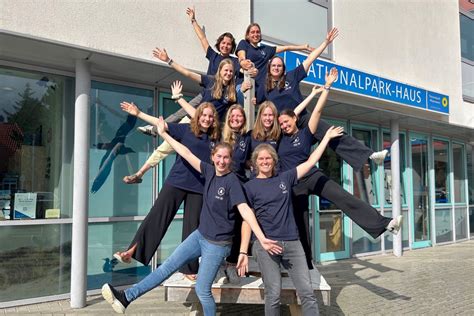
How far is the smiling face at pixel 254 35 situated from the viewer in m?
4.95

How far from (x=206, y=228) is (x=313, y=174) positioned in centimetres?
139

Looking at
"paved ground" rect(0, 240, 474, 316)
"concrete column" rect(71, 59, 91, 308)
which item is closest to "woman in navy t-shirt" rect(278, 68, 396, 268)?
"paved ground" rect(0, 240, 474, 316)

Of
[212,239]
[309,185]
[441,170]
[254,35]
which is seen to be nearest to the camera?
[212,239]

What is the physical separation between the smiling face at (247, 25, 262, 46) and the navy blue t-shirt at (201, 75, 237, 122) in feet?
2.43

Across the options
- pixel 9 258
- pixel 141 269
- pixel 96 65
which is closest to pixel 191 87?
pixel 96 65

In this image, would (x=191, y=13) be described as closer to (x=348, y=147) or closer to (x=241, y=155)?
(x=241, y=155)

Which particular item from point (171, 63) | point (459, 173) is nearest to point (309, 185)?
point (171, 63)

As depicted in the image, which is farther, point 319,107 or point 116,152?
point 116,152

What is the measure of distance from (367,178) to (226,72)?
6320mm

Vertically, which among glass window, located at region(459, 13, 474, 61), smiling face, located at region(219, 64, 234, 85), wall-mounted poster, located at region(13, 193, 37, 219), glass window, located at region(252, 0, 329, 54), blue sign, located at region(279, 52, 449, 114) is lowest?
wall-mounted poster, located at region(13, 193, 37, 219)

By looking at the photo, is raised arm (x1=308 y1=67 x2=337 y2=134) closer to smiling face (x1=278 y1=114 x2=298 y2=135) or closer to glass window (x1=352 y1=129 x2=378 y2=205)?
smiling face (x1=278 y1=114 x2=298 y2=135)

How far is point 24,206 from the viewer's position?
5699 millimetres

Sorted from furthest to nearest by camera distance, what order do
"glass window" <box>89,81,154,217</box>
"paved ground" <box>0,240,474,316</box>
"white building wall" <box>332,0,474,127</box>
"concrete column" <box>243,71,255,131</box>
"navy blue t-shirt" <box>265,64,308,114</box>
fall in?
"white building wall" <box>332,0,474,127</box>, "glass window" <box>89,81,154,217</box>, "paved ground" <box>0,240,474,316</box>, "navy blue t-shirt" <box>265,64,308,114</box>, "concrete column" <box>243,71,255,131</box>

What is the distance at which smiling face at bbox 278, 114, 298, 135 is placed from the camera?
4.39 m
